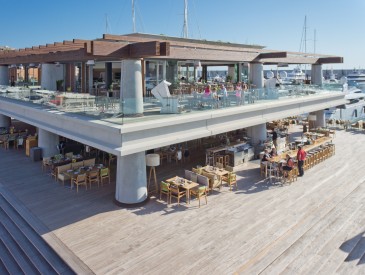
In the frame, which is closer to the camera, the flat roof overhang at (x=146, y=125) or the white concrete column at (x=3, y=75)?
the flat roof overhang at (x=146, y=125)

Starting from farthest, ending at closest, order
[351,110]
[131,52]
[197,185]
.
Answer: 1. [351,110]
2. [197,185]
3. [131,52]

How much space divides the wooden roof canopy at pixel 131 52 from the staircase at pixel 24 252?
21.8 feet

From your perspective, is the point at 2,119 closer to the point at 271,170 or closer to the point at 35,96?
the point at 35,96

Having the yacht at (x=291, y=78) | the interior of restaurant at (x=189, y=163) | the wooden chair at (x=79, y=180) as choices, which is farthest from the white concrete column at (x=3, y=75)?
the yacht at (x=291, y=78)

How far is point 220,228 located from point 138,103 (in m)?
5.88

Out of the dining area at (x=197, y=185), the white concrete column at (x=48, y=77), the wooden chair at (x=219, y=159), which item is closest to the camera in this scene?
the dining area at (x=197, y=185)

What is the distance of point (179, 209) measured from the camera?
12.3m

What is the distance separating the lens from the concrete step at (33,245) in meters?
8.84

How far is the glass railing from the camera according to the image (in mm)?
12516

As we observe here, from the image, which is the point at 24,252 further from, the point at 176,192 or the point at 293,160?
the point at 293,160

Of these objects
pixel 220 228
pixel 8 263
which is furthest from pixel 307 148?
pixel 8 263

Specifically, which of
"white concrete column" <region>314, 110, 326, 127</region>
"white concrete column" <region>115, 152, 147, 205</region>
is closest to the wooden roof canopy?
"white concrete column" <region>115, 152, 147, 205</region>

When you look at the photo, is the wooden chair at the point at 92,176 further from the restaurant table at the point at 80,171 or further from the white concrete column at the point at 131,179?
the white concrete column at the point at 131,179

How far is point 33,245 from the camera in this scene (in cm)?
988
